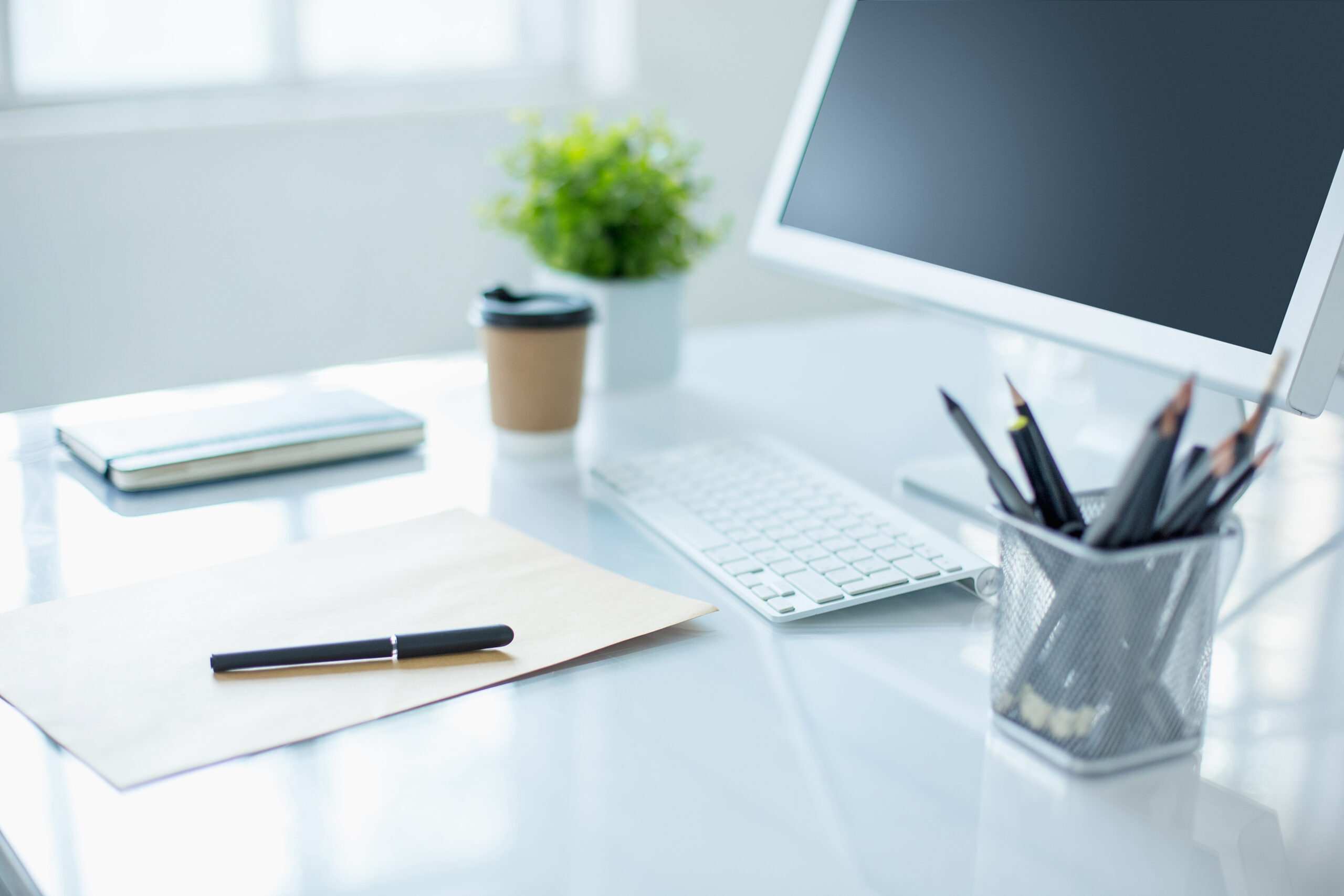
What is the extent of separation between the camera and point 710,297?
3.16m

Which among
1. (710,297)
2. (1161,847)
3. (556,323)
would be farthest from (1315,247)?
(710,297)

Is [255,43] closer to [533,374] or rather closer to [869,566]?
[533,374]

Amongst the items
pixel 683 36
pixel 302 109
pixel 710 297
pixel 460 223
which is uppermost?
pixel 683 36

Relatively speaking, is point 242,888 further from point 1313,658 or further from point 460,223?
point 460,223

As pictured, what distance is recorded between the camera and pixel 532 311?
39.6 inches

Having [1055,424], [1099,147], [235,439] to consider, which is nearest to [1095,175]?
[1099,147]

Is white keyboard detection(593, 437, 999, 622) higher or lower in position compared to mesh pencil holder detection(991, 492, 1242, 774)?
lower

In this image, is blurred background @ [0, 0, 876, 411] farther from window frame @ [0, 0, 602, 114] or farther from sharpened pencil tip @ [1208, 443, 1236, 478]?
sharpened pencil tip @ [1208, 443, 1236, 478]

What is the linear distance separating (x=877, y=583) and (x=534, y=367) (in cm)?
39

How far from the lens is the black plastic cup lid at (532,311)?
1.00 m

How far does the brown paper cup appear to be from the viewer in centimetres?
101

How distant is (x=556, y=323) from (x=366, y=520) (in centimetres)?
23

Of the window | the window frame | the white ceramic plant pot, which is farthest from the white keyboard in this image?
the window

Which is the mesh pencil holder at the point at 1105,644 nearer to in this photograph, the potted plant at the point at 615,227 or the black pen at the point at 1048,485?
the black pen at the point at 1048,485
